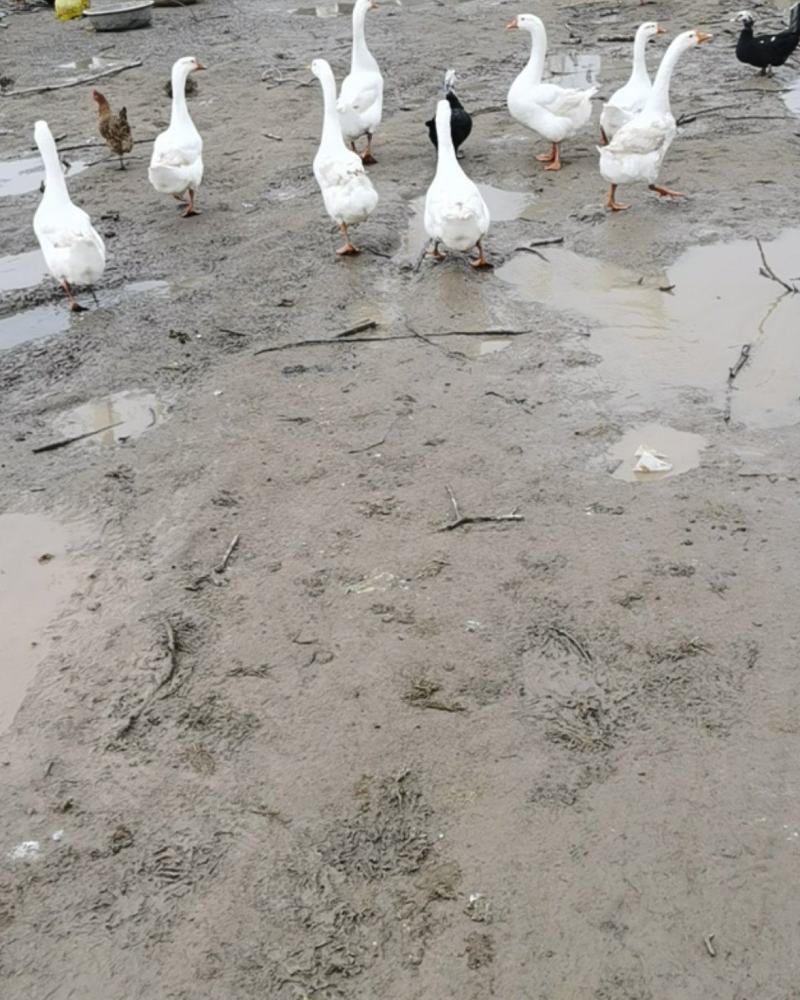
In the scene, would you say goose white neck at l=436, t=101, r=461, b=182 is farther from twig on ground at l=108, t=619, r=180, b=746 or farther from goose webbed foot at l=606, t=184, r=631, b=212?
twig on ground at l=108, t=619, r=180, b=746

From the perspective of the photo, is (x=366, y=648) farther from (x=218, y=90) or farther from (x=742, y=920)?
(x=218, y=90)

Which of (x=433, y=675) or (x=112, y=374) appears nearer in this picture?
(x=433, y=675)

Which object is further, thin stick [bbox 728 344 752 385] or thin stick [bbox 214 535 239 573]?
thin stick [bbox 728 344 752 385]

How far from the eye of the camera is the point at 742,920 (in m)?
3.00

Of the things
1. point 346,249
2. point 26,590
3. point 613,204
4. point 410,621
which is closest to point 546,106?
point 613,204

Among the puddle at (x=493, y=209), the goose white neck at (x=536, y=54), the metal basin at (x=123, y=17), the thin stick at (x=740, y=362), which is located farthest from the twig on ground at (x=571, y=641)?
the metal basin at (x=123, y=17)

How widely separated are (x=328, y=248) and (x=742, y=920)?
19.7 feet

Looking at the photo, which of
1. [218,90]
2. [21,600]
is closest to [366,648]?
[21,600]

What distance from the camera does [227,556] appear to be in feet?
15.4

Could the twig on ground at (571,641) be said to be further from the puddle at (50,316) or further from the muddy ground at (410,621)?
the puddle at (50,316)

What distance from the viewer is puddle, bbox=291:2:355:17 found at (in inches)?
656

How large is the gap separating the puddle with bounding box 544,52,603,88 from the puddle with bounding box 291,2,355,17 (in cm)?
546

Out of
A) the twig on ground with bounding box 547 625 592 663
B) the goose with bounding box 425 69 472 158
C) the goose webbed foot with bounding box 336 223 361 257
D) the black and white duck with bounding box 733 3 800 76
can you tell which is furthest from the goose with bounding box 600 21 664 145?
the twig on ground with bounding box 547 625 592 663

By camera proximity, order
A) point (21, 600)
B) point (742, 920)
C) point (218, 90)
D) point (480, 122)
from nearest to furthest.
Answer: point (742, 920) < point (21, 600) < point (480, 122) < point (218, 90)
